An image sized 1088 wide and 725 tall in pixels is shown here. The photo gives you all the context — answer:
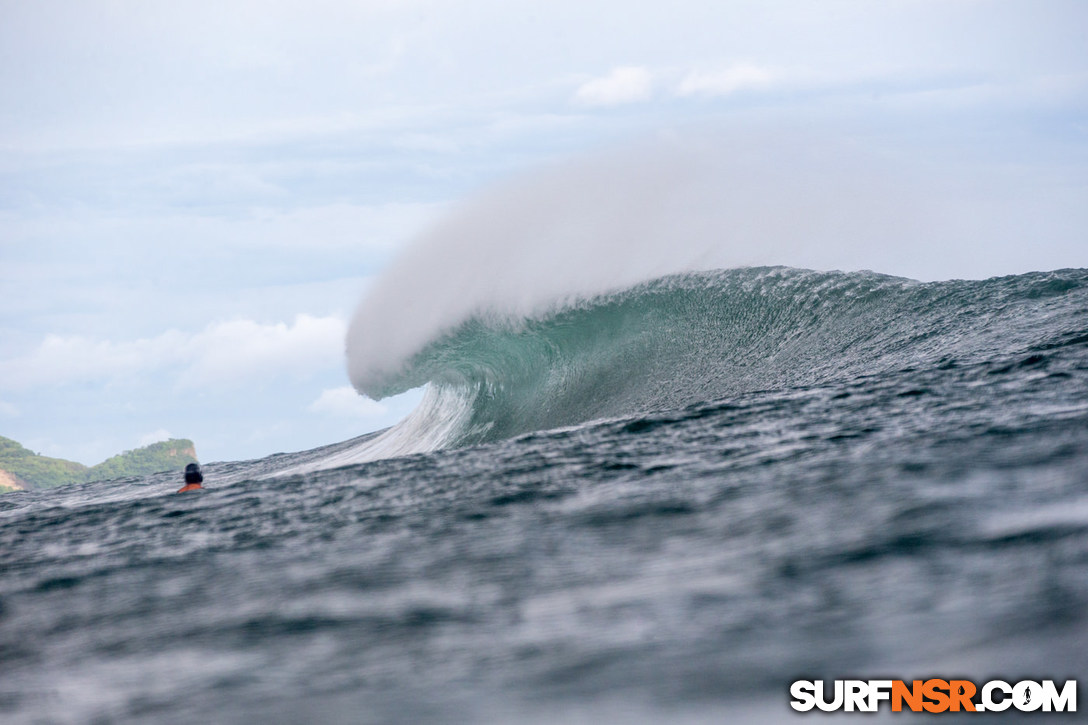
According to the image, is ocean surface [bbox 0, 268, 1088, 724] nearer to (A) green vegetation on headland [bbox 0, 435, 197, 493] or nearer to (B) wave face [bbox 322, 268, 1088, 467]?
(B) wave face [bbox 322, 268, 1088, 467]

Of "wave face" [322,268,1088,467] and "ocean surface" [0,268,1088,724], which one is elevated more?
"wave face" [322,268,1088,467]

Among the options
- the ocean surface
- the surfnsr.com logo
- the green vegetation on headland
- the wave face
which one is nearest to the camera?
the surfnsr.com logo

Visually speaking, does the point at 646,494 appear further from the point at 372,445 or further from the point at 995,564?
the point at 372,445

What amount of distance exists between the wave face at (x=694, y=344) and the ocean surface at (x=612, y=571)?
1518mm

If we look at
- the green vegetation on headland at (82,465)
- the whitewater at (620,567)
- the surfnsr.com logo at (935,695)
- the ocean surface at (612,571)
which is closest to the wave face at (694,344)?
the whitewater at (620,567)

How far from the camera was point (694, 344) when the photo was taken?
10.5 metres

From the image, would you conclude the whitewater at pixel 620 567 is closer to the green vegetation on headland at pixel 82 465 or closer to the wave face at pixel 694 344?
the wave face at pixel 694 344

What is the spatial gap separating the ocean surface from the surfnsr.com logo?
39mm

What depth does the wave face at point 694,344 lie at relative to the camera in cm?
775

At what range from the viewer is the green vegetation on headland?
2709 inches

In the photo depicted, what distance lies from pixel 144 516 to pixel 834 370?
5.28 metres

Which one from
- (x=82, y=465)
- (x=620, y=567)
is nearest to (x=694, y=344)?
(x=620, y=567)

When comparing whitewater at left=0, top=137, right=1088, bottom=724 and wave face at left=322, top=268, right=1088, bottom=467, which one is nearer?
whitewater at left=0, top=137, right=1088, bottom=724

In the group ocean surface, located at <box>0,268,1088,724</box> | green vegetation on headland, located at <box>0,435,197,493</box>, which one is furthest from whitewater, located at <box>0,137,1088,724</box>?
green vegetation on headland, located at <box>0,435,197,493</box>
